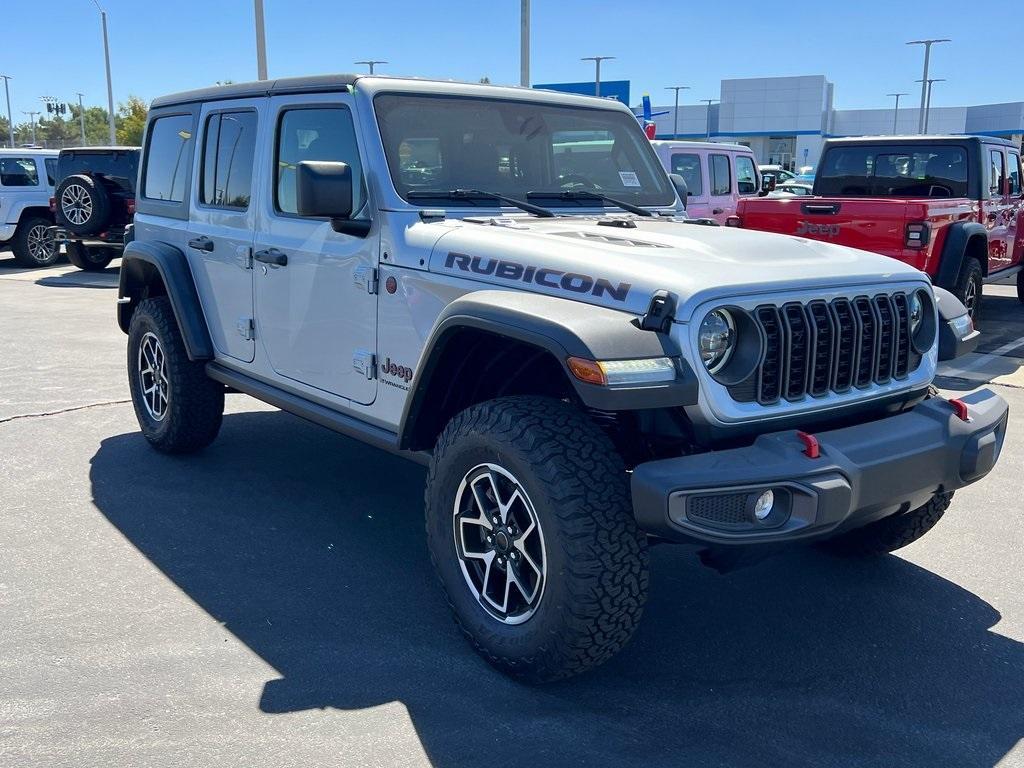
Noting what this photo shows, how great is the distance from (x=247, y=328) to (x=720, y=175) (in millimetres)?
10050

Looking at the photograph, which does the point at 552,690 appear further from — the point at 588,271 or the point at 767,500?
the point at 588,271

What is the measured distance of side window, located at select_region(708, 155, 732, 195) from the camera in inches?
531

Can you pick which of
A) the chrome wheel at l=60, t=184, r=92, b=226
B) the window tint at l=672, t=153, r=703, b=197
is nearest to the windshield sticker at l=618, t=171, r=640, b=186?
the window tint at l=672, t=153, r=703, b=197

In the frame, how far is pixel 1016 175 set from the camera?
10.9 m

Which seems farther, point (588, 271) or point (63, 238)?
point (63, 238)

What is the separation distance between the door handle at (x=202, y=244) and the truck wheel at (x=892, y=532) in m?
3.25

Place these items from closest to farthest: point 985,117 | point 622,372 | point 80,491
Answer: point 622,372
point 80,491
point 985,117

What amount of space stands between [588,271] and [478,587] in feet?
3.71

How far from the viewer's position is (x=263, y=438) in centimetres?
603

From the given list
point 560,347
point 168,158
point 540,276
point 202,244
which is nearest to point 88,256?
point 168,158

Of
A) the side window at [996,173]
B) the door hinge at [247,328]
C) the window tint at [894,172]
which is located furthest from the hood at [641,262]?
the side window at [996,173]

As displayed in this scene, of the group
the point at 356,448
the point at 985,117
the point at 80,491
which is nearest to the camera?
the point at 80,491

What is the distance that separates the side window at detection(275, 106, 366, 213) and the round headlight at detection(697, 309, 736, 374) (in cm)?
159

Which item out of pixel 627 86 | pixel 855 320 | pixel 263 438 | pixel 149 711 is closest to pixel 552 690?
pixel 149 711
